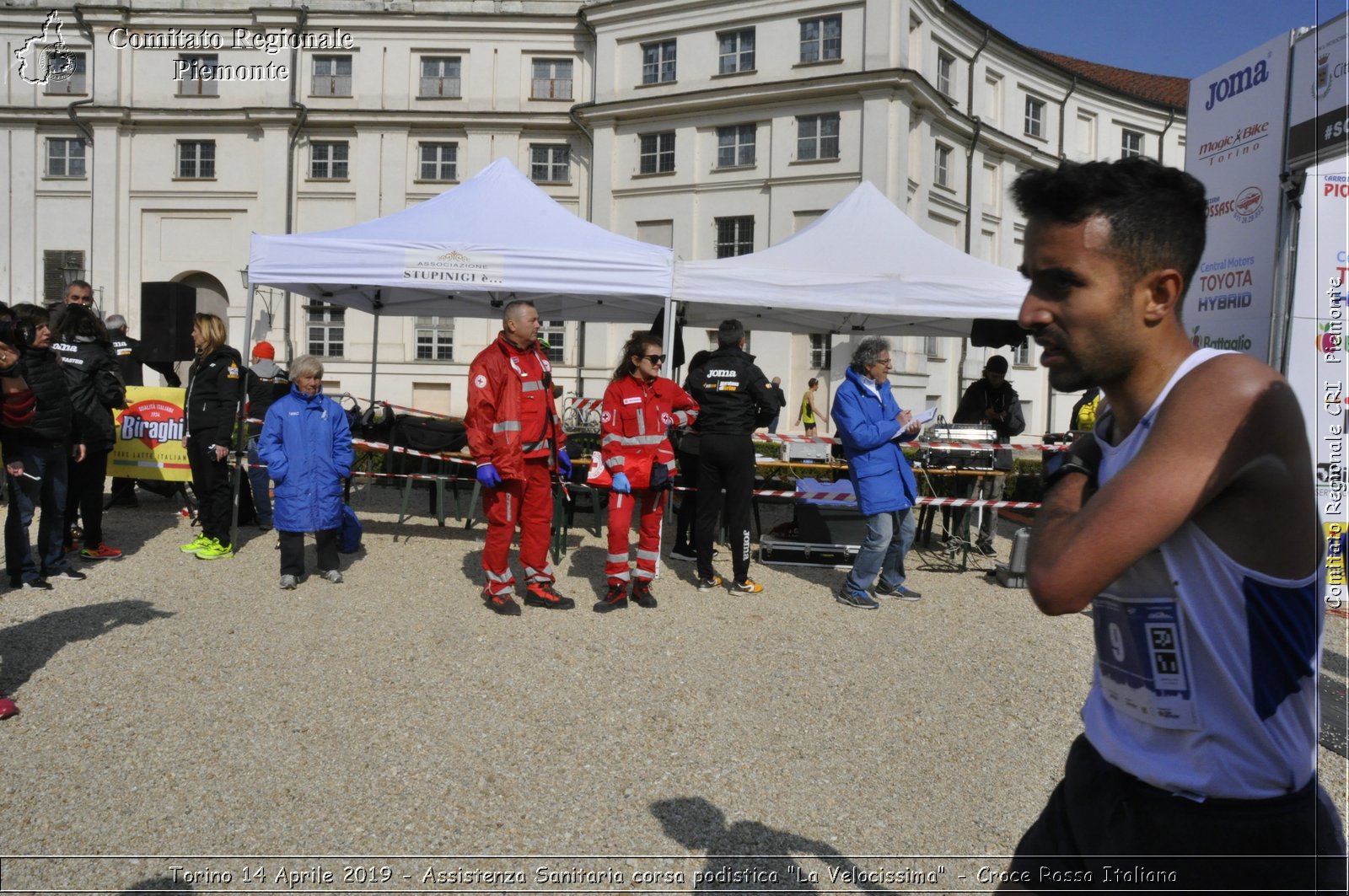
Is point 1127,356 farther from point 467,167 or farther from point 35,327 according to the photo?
point 467,167

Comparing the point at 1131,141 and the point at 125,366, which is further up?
the point at 1131,141

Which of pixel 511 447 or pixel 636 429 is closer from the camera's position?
pixel 511 447

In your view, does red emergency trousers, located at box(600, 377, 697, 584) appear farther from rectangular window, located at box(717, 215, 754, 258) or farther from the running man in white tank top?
rectangular window, located at box(717, 215, 754, 258)

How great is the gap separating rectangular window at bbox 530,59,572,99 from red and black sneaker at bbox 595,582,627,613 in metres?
28.2

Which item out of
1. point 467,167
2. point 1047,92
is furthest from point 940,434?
point 1047,92

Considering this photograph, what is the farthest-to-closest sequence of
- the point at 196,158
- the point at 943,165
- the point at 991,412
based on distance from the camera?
the point at 196,158 → the point at 943,165 → the point at 991,412

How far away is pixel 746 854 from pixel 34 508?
6.09 m

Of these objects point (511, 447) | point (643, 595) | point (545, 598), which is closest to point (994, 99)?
point (643, 595)

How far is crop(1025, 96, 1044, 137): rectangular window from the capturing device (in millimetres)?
34219

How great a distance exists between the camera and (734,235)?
29.0 metres

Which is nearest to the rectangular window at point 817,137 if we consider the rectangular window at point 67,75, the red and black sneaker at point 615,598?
the red and black sneaker at point 615,598

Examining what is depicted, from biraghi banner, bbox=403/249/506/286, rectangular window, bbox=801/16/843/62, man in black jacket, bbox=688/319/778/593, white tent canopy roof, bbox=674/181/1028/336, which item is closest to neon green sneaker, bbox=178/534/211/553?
biraghi banner, bbox=403/249/506/286

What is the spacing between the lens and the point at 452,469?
10.7m

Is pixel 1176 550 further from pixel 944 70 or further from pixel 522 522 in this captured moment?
pixel 944 70
